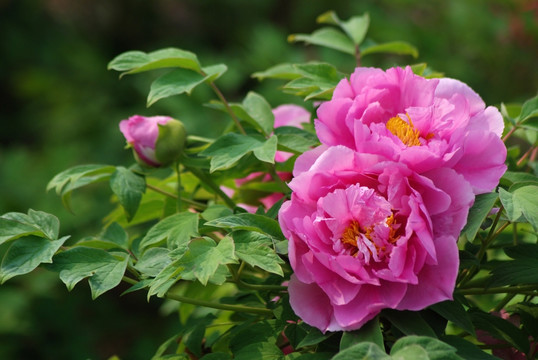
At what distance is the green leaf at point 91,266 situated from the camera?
608 mm

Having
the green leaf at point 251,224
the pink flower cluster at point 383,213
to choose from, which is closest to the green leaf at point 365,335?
the pink flower cluster at point 383,213

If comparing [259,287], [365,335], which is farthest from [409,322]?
[259,287]

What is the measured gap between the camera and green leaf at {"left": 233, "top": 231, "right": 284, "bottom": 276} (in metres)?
0.57

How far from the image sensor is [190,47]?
308 centimetres

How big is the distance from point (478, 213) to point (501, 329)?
12 centimetres

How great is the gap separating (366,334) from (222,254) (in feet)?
0.42

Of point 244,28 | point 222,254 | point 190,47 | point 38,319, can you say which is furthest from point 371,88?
point 244,28

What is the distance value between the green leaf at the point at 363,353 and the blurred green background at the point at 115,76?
155 centimetres

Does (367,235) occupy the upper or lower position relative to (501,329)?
upper

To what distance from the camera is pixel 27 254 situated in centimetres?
63

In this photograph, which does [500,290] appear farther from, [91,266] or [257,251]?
[91,266]

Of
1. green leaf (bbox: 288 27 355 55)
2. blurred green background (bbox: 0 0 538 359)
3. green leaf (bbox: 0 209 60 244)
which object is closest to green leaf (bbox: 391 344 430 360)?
green leaf (bbox: 0 209 60 244)

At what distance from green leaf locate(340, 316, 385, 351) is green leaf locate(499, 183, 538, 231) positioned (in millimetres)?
132

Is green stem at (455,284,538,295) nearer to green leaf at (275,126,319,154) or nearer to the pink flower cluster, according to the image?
the pink flower cluster
